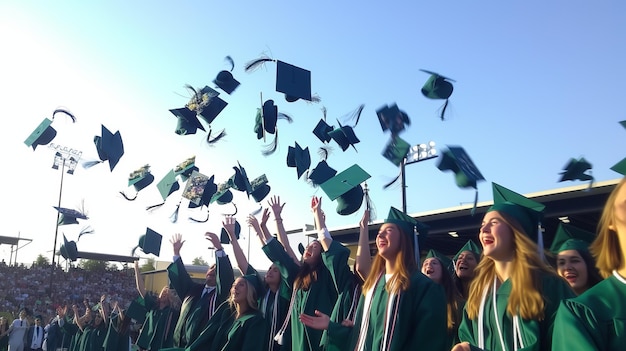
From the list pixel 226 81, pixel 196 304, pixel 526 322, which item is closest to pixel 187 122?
pixel 226 81

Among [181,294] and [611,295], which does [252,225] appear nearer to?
[181,294]

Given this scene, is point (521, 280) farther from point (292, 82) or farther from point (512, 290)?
point (292, 82)

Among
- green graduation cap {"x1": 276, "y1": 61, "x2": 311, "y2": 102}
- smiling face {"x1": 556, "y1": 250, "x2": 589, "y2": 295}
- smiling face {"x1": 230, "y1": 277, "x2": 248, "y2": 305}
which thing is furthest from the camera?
green graduation cap {"x1": 276, "y1": 61, "x2": 311, "y2": 102}

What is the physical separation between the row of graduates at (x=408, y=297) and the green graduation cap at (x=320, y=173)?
1.83 meters

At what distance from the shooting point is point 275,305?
569cm

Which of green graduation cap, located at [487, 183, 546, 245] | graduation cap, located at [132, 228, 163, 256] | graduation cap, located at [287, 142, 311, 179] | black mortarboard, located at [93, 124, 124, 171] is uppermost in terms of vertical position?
black mortarboard, located at [93, 124, 124, 171]

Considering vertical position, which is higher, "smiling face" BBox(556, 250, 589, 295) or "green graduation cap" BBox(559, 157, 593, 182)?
"green graduation cap" BBox(559, 157, 593, 182)

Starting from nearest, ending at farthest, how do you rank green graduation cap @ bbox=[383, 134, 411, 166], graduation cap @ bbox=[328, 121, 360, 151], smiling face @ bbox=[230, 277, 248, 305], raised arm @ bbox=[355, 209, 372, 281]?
raised arm @ bbox=[355, 209, 372, 281], smiling face @ bbox=[230, 277, 248, 305], green graduation cap @ bbox=[383, 134, 411, 166], graduation cap @ bbox=[328, 121, 360, 151]

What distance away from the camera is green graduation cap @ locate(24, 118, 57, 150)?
35.5 feet

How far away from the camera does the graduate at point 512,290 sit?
8.75 ft

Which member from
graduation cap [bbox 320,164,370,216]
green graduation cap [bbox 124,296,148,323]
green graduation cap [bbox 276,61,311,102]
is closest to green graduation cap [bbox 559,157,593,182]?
graduation cap [bbox 320,164,370,216]

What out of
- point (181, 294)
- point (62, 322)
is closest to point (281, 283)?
point (181, 294)

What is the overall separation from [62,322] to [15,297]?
54.0 feet

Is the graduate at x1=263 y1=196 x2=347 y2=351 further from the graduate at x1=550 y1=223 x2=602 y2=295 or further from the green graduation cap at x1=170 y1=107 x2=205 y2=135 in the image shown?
the green graduation cap at x1=170 y1=107 x2=205 y2=135
